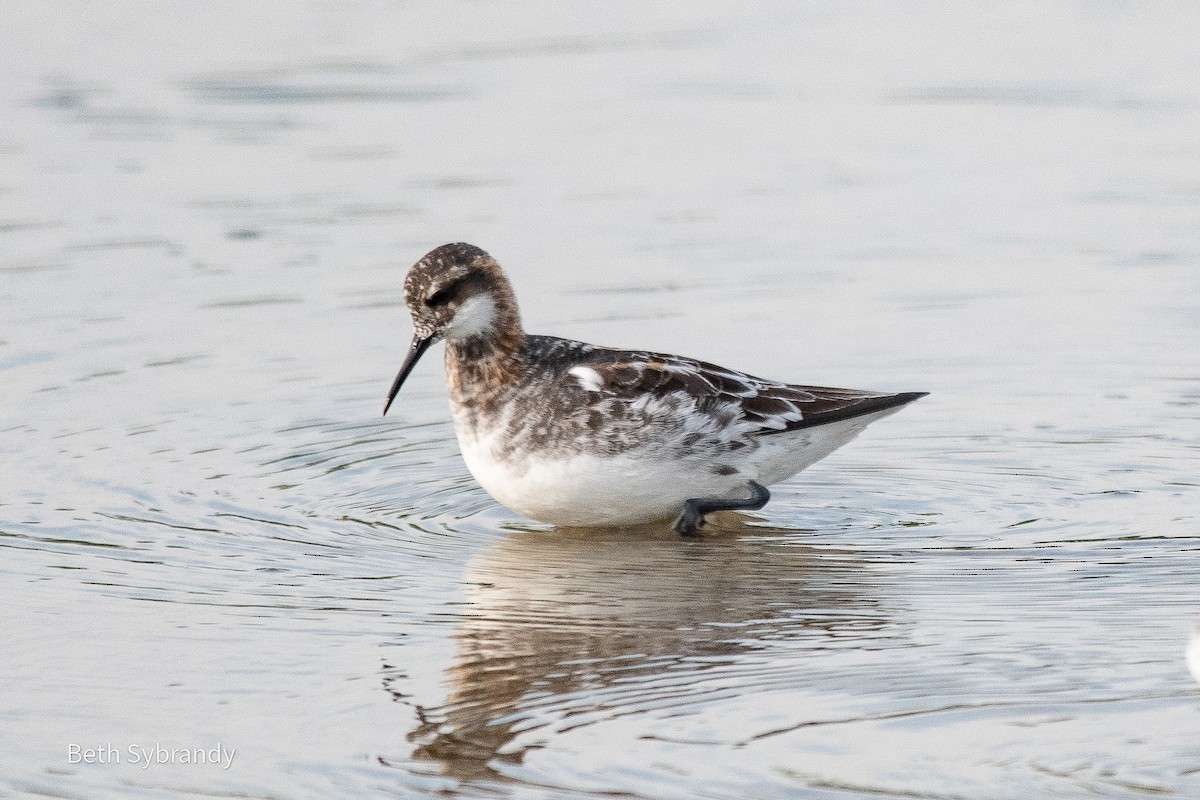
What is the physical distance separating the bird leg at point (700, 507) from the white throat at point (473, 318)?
1347 millimetres

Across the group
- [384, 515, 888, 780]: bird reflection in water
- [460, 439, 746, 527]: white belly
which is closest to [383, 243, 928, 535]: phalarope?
[460, 439, 746, 527]: white belly

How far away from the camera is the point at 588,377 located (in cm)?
963

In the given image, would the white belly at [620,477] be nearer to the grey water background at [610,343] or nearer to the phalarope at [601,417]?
the phalarope at [601,417]

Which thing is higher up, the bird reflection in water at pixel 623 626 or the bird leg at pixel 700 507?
the bird leg at pixel 700 507

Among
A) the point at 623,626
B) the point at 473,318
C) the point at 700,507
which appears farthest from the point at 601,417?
the point at 623,626

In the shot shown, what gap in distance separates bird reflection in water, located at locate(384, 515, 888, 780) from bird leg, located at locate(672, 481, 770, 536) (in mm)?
75

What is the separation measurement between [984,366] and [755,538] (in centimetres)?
307

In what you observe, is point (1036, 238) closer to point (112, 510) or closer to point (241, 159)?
point (241, 159)

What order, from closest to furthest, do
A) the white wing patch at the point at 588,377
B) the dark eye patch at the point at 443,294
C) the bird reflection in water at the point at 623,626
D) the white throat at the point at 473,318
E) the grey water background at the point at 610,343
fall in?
the grey water background at the point at 610,343 → the bird reflection in water at the point at 623,626 → the white wing patch at the point at 588,377 → the dark eye patch at the point at 443,294 → the white throat at the point at 473,318

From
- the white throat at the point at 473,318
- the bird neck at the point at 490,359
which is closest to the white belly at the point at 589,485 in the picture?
the bird neck at the point at 490,359

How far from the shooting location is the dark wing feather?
31.6 feet

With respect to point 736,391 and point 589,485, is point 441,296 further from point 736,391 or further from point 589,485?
point 736,391

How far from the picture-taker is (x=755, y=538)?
959cm

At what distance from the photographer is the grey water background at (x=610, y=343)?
6922mm
